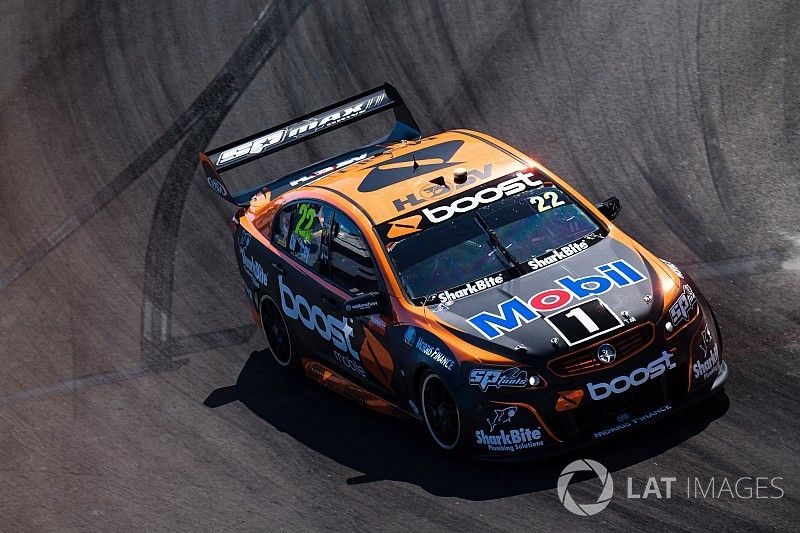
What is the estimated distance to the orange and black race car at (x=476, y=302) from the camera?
8180 millimetres

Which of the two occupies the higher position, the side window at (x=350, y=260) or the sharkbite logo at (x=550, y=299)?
the side window at (x=350, y=260)

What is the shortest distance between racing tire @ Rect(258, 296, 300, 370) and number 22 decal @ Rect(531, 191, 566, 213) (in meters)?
2.27

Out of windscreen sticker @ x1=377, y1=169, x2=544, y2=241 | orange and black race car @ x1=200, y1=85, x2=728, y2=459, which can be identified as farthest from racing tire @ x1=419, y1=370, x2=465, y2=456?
windscreen sticker @ x1=377, y1=169, x2=544, y2=241

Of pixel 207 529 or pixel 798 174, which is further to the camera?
pixel 798 174

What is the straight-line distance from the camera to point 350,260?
9.53 m

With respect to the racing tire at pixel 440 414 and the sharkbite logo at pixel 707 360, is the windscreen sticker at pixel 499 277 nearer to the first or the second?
the racing tire at pixel 440 414

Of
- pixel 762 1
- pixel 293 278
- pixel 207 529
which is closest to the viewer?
pixel 207 529

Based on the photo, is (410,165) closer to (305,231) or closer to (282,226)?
(305,231)

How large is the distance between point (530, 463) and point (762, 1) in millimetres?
8557

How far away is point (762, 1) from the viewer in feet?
49.3

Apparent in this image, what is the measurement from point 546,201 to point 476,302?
1.18 metres

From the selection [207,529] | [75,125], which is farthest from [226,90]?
[207,529]

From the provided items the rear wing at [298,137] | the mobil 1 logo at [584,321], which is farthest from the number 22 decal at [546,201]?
the rear wing at [298,137]

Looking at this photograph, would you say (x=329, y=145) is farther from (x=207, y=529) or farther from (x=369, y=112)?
(x=207, y=529)
